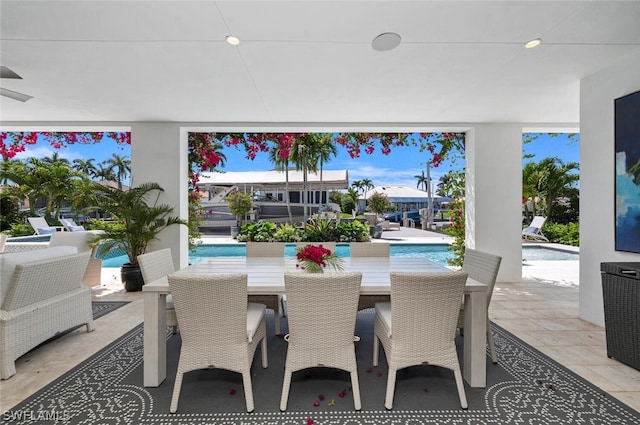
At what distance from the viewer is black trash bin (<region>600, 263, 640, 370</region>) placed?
2375 mm

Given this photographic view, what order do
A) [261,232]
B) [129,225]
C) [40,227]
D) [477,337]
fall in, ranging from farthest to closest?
[40,227], [261,232], [129,225], [477,337]

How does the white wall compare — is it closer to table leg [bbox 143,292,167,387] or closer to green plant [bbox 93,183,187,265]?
table leg [bbox 143,292,167,387]

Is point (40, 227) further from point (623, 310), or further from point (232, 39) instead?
point (623, 310)

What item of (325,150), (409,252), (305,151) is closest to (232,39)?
(305,151)

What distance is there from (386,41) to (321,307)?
2.28 metres

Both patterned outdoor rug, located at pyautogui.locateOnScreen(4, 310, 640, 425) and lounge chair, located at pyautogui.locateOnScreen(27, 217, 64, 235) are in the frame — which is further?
lounge chair, located at pyautogui.locateOnScreen(27, 217, 64, 235)

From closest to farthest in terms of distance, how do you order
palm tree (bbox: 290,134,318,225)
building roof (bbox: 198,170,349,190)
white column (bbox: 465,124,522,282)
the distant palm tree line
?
white column (bbox: 465,124,522,282) → palm tree (bbox: 290,134,318,225) → the distant palm tree line → building roof (bbox: 198,170,349,190)

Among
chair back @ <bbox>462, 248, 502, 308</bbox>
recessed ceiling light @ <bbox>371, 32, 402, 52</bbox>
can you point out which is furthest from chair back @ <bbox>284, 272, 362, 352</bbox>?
recessed ceiling light @ <bbox>371, 32, 402, 52</bbox>

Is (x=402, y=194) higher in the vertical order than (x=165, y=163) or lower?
higher

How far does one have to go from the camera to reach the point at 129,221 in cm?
472

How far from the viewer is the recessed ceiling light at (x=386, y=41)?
260 cm

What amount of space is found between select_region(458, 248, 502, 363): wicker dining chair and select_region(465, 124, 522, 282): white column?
2.82m

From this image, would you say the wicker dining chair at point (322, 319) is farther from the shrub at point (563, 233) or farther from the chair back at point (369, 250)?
the shrub at point (563, 233)

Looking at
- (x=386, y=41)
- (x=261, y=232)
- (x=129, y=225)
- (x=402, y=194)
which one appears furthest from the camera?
(x=402, y=194)
